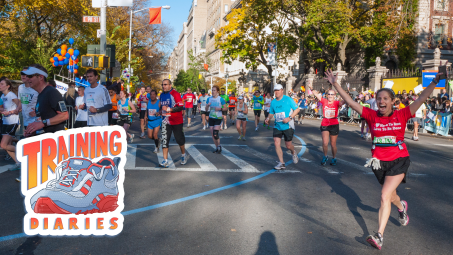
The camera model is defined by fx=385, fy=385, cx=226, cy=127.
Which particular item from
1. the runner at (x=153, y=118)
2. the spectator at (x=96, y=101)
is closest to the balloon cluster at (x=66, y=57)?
the runner at (x=153, y=118)

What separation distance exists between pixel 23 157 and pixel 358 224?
4.03 m

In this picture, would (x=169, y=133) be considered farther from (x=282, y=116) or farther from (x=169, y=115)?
(x=282, y=116)

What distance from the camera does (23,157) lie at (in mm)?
3158

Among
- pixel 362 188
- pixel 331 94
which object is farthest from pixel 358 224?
pixel 331 94

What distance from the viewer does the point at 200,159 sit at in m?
9.91

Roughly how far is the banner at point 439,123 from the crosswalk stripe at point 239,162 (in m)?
12.0

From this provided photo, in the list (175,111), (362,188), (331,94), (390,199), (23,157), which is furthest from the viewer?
(331,94)

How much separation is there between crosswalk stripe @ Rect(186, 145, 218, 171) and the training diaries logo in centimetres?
522

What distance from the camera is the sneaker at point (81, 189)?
10.9 ft

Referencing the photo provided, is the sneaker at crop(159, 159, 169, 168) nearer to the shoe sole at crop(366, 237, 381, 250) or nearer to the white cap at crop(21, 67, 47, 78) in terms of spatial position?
the white cap at crop(21, 67, 47, 78)

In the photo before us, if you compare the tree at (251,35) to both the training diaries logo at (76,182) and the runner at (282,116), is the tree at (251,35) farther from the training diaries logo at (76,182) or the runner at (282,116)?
the training diaries logo at (76,182)

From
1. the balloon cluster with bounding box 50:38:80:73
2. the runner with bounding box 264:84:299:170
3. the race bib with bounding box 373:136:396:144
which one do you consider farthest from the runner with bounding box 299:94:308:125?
the race bib with bounding box 373:136:396:144

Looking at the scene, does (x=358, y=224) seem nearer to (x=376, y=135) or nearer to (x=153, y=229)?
(x=376, y=135)

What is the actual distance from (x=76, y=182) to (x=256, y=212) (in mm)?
2784
